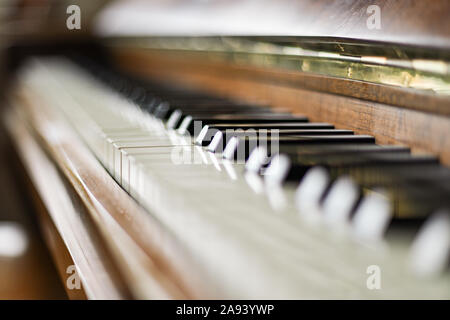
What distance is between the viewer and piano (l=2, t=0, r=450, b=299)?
1.49 ft

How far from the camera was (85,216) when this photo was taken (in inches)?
35.8

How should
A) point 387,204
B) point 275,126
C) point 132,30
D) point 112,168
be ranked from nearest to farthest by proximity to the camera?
point 387,204 → point 112,168 → point 275,126 → point 132,30

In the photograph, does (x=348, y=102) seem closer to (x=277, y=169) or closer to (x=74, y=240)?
(x=277, y=169)

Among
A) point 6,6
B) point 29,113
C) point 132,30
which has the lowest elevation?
point 29,113

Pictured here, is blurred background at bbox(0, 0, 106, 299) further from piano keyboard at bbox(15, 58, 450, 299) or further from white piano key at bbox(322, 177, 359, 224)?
white piano key at bbox(322, 177, 359, 224)

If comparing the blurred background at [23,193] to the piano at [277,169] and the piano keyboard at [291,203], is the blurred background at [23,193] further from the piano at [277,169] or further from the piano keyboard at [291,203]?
the piano keyboard at [291,203]

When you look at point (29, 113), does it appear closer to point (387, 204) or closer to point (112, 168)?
point (112, 168)

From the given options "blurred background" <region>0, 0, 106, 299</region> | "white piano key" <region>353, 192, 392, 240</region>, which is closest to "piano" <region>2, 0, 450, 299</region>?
"white piano key" <region>353, 192, 392, 240</region>

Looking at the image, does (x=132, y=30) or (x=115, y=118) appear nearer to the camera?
(x=115, y=118)

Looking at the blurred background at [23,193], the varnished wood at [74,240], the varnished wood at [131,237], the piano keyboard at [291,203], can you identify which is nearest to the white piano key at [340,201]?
the piano keyboard at [291,203]

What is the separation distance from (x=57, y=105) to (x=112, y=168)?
33.0 inches

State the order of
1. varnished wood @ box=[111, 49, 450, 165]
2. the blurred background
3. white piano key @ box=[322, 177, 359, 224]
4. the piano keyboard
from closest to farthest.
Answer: the piano keyboard, white piano key @ box=[322, 177, 359, 224], varnished wood @ box=[111, 49, 450, 165], the blurred background
